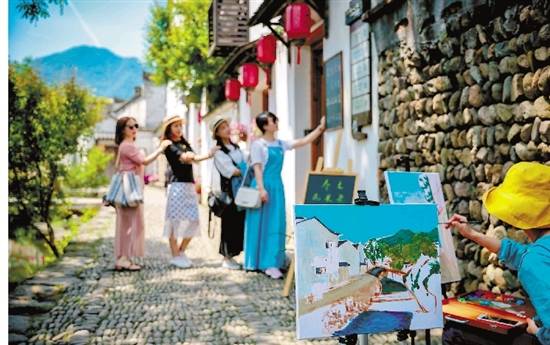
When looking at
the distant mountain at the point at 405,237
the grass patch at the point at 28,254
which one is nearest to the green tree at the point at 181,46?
the grass patch at the point at 28,254

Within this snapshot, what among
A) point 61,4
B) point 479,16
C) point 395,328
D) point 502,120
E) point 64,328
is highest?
point 61,4

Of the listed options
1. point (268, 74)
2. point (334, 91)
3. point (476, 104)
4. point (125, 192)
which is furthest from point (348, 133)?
point (268, 74)

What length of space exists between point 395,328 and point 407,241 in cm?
35

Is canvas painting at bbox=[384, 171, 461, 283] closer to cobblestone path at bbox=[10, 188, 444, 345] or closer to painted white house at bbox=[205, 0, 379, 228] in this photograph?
cobblestone path at bbox=[10, 188, 444, 345]

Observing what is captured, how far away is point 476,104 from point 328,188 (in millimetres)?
1276

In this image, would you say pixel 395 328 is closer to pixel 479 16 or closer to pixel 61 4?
pixel 479 16

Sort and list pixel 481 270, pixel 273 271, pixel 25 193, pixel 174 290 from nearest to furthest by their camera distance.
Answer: pixel 481 270
pixel 174 290
pixel 273 271
pixel 25 193

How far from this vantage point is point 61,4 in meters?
5.16

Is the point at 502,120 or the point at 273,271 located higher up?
the point at 502,120

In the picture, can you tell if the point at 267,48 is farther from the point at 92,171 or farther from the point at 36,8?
the point at 92,171

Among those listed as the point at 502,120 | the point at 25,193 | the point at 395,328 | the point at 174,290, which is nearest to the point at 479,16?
the point at 502,120

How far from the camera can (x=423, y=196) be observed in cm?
305

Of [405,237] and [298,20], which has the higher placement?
[298,20]

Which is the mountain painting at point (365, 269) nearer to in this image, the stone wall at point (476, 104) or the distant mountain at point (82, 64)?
the stone wall at point (476, 104)
